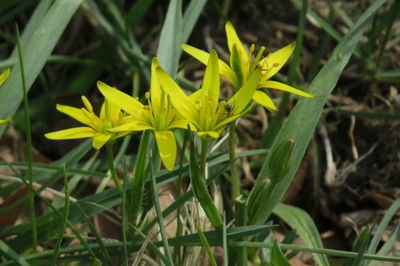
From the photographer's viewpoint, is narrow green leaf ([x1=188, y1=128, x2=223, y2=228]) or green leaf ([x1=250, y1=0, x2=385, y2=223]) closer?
narrow green leaf ([x1=188, y1=128, x2=223, y2=228])

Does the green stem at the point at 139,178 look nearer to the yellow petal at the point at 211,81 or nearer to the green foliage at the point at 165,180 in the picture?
the green foliage at the point at 165,180

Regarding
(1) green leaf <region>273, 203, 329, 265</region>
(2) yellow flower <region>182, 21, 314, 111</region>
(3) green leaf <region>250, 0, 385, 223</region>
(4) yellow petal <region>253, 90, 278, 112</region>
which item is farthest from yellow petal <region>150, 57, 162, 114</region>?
(1) green leaf <region>273, 203, 329, 265</region>

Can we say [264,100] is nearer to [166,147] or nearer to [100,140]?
[166,147]

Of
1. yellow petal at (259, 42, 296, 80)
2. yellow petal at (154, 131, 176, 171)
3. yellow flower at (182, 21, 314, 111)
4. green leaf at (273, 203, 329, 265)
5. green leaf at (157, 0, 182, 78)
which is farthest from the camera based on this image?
green leaf at (157, 0, 182, 78)

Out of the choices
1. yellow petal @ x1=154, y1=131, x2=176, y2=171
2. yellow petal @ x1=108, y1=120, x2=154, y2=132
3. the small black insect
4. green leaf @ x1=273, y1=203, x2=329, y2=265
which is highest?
the small black insect

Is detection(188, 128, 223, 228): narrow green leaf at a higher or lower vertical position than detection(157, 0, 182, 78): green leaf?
lower

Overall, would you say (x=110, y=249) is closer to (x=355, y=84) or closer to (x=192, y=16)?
(x=192, y=16)

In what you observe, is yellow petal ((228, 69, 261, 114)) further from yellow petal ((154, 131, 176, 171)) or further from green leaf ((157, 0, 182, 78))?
green leaf ((157, 0, 182, 78))

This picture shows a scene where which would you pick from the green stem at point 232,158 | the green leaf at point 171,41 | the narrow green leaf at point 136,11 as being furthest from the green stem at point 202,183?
the narrow green leaf at point 136,11
